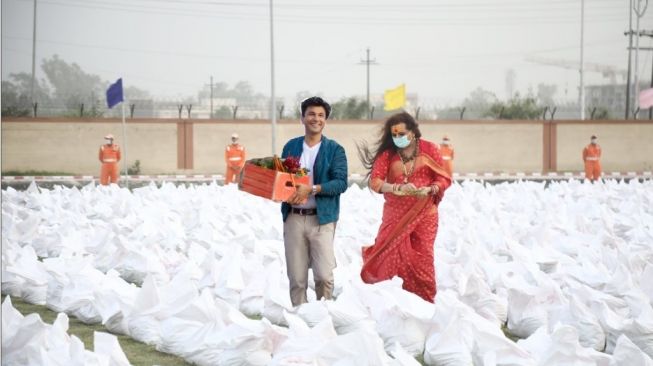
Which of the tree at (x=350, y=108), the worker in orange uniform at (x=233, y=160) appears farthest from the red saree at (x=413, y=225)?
the tree at (x=350, y=108)

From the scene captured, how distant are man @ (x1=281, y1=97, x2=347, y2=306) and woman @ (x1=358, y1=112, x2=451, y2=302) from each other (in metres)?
0.60

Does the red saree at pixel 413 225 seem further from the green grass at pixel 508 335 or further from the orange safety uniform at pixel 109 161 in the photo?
the orange safety uniform at pixel 109 161

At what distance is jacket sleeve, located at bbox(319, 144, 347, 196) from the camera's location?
6.61 metres

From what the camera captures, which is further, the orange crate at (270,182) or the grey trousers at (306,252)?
the grey trousers at (306,252)

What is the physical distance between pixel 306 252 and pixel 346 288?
568mm

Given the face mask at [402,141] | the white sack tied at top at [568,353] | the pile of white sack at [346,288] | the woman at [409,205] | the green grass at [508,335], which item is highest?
the face mask at [402,141]

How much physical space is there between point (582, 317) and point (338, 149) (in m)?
1.76

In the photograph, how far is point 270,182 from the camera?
641cm

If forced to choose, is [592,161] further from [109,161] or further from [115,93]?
[115,93]

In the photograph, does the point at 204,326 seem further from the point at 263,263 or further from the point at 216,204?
the point at 216,204

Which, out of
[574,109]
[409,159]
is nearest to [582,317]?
[409,159]

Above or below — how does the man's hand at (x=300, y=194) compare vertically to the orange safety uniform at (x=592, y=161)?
above

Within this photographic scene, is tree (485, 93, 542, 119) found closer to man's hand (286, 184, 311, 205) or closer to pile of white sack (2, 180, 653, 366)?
pile of white sack (2, 180, 653, 366)

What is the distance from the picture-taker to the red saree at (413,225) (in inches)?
291
